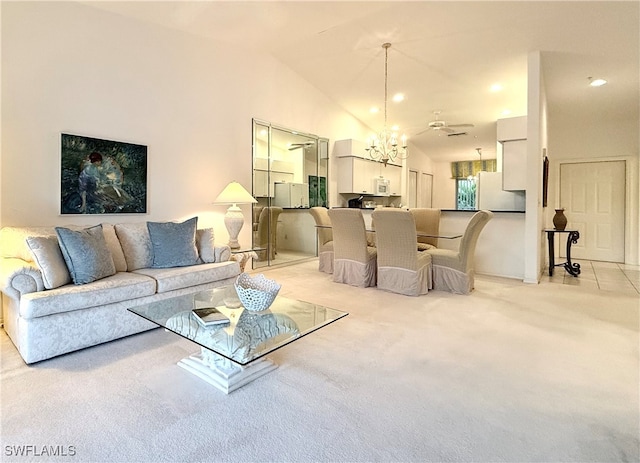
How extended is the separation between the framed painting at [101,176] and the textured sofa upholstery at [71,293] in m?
0.53

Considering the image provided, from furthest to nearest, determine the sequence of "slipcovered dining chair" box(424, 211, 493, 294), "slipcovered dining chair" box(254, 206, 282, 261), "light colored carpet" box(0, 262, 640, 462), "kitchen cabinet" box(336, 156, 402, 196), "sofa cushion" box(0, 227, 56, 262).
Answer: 1. "kitchen cabinet" box(336, 156, 402, 196)
2. "slipcovered dining chair" box(254, 206, 282, 261)
3. "slipcovered dining chair" box(424, 211, 493, 294)
4. "sofa cushion" box(0, 227, 56, 262)
5. "light colored carpet" box(0, 262, 640, 462)

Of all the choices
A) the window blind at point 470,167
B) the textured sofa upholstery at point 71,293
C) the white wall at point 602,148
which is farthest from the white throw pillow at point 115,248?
the window blind at point 470,167

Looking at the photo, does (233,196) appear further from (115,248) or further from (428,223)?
(428,223)

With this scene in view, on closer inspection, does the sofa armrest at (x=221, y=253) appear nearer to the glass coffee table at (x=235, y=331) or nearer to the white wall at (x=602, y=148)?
the glass coffee table at (x=235, y=331)

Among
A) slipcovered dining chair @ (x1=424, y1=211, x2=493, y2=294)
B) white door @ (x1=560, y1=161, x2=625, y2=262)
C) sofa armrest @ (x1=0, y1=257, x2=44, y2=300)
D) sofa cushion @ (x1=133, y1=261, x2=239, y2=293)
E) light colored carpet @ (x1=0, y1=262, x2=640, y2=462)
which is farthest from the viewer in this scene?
white door @ (x1=560, y1=161, x2=625, y2=262)

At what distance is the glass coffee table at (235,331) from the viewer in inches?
70.6

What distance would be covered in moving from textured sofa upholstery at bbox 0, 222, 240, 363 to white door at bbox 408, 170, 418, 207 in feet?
23.4

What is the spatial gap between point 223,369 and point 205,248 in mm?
1852

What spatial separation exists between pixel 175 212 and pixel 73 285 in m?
1.90

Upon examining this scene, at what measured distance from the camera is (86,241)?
269 cm

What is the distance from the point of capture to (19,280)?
2.31 meters

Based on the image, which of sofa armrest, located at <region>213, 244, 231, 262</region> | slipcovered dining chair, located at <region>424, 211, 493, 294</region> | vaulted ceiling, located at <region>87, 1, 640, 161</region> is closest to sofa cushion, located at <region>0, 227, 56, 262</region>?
sofa armrest, located at <region>213, 244, 231, 262</region>

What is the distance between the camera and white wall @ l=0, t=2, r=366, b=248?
10.1 feet

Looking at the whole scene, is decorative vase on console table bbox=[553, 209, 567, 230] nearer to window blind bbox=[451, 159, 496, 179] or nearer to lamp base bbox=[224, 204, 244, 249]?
lamp base bbox=[224, 204, 244, 249]
